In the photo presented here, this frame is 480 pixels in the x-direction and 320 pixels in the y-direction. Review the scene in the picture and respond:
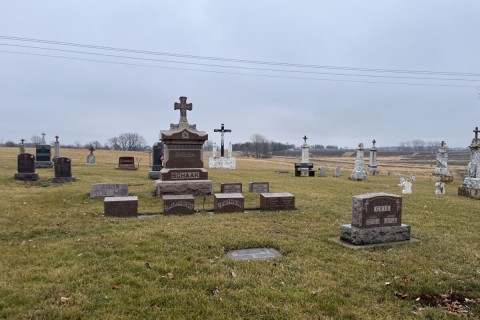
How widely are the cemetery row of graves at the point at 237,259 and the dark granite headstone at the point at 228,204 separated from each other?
0.10 feet

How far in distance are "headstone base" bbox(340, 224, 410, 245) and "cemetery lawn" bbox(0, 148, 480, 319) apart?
308 millimetres

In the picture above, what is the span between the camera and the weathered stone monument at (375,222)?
23.5 feet

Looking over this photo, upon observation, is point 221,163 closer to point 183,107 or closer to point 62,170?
point 62,170

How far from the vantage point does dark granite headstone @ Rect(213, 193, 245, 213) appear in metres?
10.5

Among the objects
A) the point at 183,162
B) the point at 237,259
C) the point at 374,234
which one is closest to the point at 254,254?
the point at 237,259

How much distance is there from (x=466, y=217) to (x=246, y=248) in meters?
8.07

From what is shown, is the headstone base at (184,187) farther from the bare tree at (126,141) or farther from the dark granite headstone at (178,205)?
the bare tree at (126,141)

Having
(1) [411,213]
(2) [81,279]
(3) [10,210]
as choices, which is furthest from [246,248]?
(3) [10,210]

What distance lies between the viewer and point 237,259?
6.07m

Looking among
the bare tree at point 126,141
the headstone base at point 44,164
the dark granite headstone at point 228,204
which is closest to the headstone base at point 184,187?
the dark granite headstone at point 228,204

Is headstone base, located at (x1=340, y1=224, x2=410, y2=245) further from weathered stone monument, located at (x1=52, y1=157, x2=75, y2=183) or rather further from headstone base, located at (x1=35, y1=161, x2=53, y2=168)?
headstone base, located at (x1=35, y1=161, x2=53, y2=168)

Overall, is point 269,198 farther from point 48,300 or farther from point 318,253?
point 48,300

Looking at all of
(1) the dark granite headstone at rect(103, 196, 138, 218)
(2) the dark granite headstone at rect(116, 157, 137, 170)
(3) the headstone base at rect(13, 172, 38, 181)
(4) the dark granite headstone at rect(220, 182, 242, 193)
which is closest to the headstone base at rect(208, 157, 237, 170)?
(2) the dark granite headstone at rect(116, 157, 137, 170)

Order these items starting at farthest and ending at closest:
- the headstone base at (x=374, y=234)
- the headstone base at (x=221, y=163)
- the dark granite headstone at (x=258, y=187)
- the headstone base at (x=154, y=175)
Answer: the headstone base at (x=221, y=163) < the headstone base at (x=154, y=175) < the dark granite headstone at (x=258, y=187) < the headstone base at (x=374, y=234)
